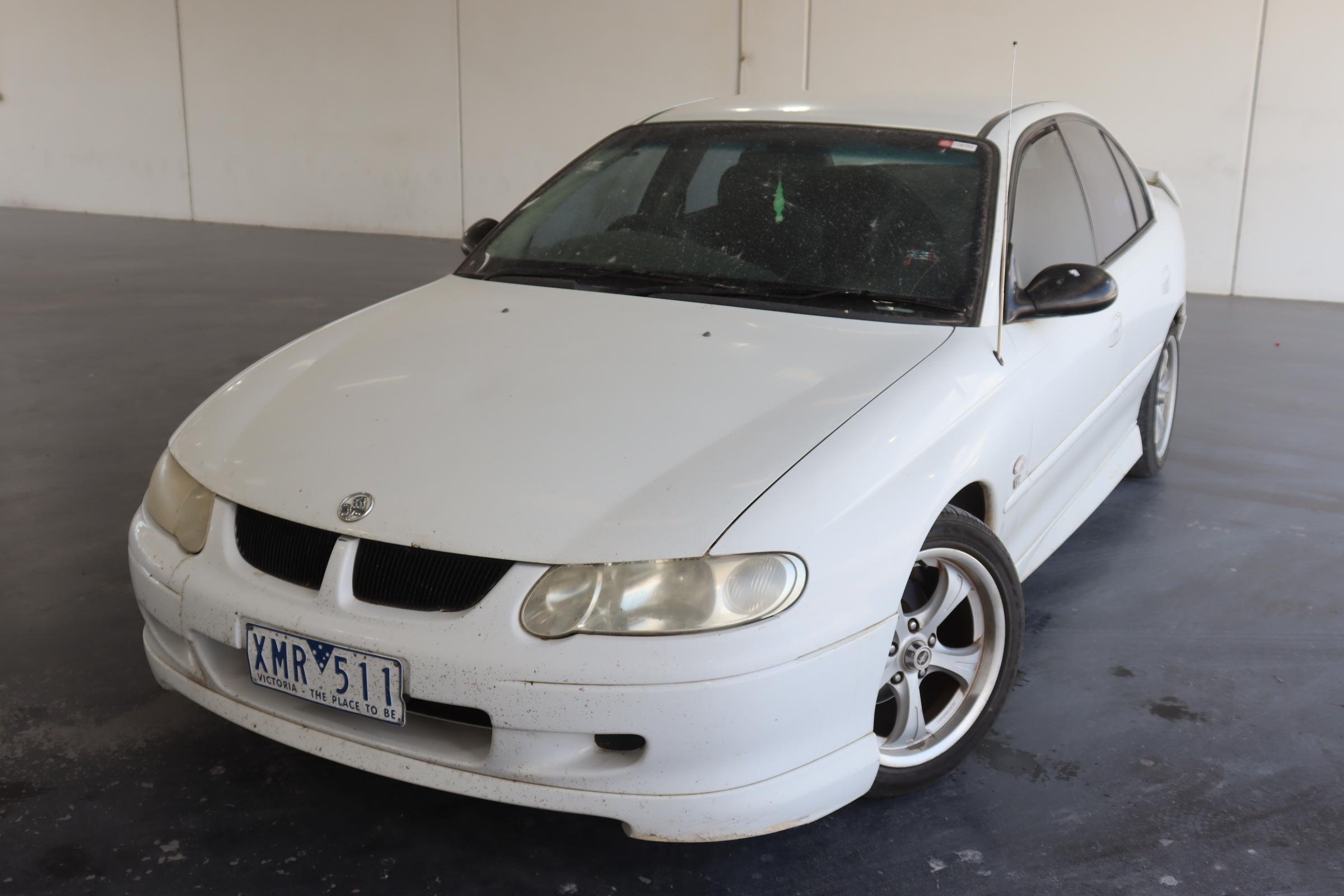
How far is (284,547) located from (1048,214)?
6.70 ft

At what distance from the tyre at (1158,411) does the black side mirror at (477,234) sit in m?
2.18

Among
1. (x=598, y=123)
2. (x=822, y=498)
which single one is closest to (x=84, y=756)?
(x=822, y=498)

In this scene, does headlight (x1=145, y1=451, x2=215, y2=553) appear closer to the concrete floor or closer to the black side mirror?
the concrete floor

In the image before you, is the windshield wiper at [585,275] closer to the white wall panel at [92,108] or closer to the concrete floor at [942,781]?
the concrete floor at [942,781]

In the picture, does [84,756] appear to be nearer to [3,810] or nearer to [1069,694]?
[3,810]

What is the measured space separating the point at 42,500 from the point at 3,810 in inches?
73.9

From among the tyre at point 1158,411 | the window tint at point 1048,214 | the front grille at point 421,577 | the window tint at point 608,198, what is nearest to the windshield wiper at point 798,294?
the window tint at point 1048,214

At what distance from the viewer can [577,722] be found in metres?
1.64

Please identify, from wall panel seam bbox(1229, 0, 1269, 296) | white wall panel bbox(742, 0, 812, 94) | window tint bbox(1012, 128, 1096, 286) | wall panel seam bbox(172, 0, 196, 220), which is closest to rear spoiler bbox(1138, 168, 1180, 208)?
window tint bbox(1012, 128, 1096, 286)

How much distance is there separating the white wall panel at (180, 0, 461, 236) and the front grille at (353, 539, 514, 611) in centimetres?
975

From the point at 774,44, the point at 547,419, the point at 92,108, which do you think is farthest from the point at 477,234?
the point at 92,108

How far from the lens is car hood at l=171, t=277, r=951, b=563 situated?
1738 millimetres

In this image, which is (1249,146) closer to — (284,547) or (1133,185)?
(1133,185)

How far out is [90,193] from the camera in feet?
43.4
